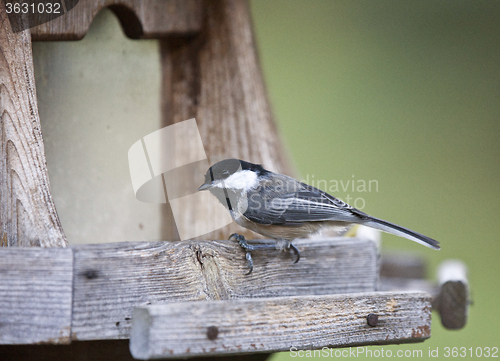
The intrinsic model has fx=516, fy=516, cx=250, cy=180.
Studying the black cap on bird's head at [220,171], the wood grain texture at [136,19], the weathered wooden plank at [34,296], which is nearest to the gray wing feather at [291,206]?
the black cap on bird's head at [220,171]

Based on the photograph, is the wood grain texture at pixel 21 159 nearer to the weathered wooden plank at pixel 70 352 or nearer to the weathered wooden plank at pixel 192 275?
the weathered wooden plank at pixel 192 275

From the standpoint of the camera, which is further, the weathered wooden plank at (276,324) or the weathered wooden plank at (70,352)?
the weathered wooden plank at (70,352)

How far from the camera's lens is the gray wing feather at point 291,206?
7.69 feet

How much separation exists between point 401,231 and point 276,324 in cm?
99

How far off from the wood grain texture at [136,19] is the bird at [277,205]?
2.40ft

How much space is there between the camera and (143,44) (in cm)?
252

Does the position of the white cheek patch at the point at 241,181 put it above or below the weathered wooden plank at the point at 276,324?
above

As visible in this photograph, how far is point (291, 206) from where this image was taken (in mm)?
2422

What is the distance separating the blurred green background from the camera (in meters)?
4.91

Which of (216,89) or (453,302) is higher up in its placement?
(216,89)

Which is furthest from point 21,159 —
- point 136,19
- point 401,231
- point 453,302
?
point 453,302

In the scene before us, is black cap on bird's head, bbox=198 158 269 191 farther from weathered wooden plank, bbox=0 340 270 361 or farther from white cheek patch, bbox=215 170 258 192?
weathered wooden plank, bbox=0 340 270 361

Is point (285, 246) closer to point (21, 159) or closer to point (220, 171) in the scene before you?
point (220, 171)

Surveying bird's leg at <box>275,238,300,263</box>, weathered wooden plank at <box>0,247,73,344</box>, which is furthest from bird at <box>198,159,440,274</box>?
weathered wooden plank at <box>0,247,73,344</box>
